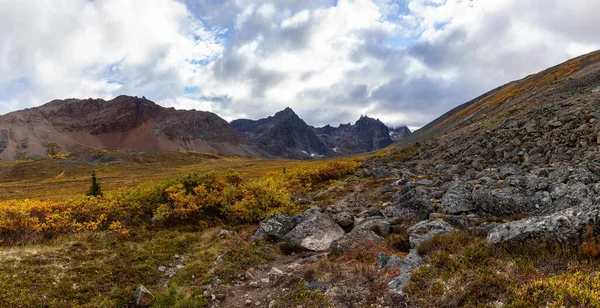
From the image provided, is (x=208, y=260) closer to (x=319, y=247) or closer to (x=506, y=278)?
(x=319, y=247)

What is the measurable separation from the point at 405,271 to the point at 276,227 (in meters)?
8.75

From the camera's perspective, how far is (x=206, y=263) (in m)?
13.1

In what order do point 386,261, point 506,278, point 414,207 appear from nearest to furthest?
point 506,278, point 386,261, point 414,207

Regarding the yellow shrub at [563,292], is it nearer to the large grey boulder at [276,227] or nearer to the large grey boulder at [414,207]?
the large grey boulder at [414,207]

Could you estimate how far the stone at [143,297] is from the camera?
9.52m

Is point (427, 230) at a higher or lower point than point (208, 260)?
higher

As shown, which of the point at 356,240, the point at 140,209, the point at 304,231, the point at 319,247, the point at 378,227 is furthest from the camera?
the point at 140,209

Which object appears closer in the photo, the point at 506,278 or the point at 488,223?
the point at 506,278

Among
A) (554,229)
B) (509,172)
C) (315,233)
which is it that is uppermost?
(509,172)

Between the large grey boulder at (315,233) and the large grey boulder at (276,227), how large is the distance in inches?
27.6

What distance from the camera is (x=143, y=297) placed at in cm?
966

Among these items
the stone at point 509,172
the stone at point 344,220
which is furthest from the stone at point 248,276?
the stone at point 509,172

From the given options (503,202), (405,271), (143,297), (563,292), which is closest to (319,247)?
(405,271)

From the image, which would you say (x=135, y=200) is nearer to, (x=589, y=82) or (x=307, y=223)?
(x=307, y=223)
